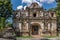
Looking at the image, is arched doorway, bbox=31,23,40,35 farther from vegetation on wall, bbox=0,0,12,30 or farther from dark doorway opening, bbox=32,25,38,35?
vegetation on wall, bbox=0,0,12,30

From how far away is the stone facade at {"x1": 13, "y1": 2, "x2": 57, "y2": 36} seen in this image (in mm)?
47781

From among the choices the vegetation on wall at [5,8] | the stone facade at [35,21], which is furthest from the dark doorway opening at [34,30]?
the vegetation on wall at [5,8]

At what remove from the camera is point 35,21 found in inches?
1887

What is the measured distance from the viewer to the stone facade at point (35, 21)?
47781 millimetres

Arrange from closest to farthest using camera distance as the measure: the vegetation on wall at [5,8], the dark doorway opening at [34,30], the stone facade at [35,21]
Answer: the vegetation on wall at [5,8] → the stone facade at [35,21] → the dark doorway opening at [34,30]

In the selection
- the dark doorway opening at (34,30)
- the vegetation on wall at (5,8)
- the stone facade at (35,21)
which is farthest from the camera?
the dark doorway opening at (34,30)

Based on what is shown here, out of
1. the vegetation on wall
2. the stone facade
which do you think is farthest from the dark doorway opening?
the vegetation on wall

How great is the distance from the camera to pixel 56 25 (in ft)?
159

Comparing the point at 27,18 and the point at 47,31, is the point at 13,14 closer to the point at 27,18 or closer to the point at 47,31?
the point at 27,18

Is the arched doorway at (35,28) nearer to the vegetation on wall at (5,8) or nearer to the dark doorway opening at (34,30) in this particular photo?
the dark doorway opening at (34,30)

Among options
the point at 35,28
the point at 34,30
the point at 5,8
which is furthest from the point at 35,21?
the point at 5,8

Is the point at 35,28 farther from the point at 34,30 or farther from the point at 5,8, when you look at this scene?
the point at 5,8

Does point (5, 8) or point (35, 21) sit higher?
point (5, 8)

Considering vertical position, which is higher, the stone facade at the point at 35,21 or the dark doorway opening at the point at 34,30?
the stone facade at the point at 35,21
